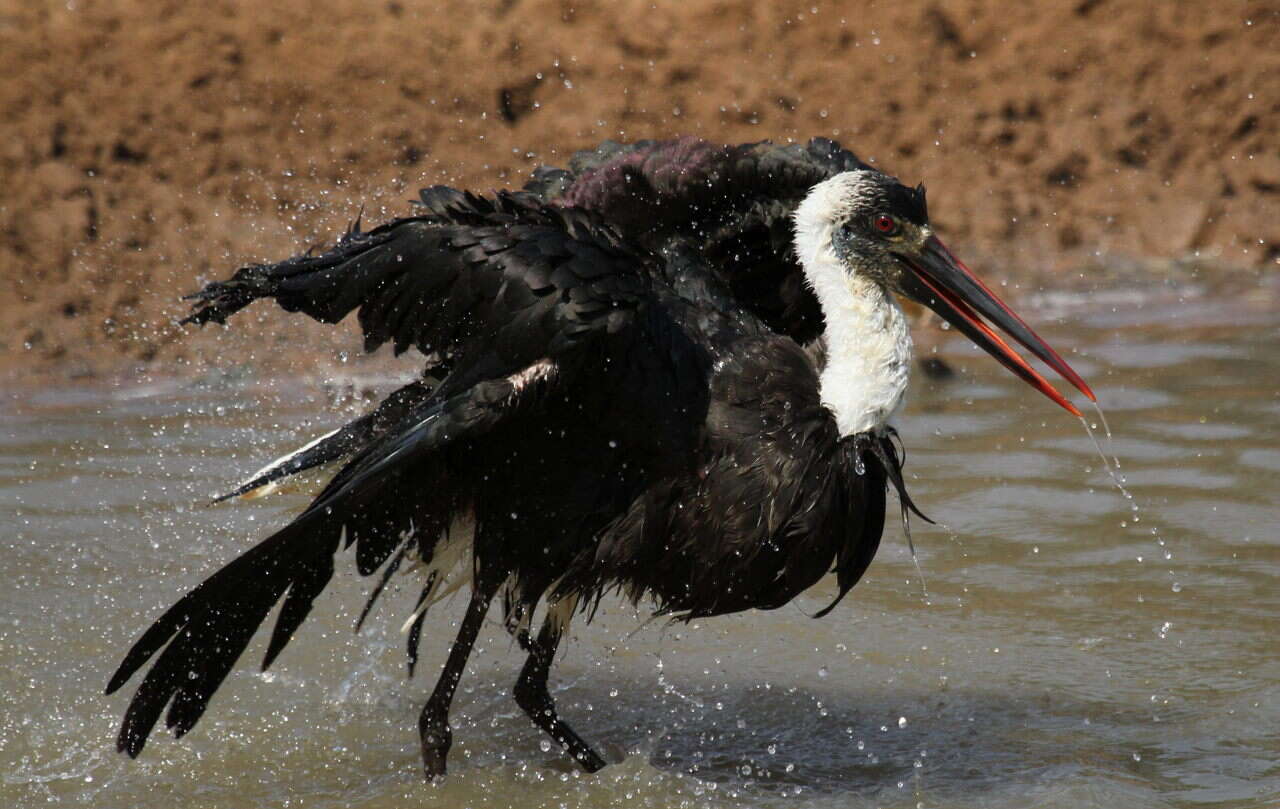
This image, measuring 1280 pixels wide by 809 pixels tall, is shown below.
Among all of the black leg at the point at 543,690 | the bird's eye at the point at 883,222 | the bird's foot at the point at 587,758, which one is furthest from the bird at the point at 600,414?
the bird's foot at the point at 587,758

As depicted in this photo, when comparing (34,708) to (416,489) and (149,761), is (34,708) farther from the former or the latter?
(416,489)

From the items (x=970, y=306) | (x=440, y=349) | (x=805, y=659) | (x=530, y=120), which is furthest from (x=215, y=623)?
(x=530, y=120)

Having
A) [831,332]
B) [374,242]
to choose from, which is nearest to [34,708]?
[374,242]

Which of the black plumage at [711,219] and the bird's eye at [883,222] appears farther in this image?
the black plumage at [711,219]

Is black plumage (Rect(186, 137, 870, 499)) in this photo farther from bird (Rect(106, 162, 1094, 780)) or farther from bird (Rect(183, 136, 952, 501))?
bird (Rect(106, 162, 1094, 780))

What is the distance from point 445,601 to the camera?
224 inches

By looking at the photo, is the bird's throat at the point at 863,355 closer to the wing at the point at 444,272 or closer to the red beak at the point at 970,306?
the red beak at the point at 970,306

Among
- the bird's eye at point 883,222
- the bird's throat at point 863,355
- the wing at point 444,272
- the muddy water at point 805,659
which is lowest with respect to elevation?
the muddy water at point 805,659

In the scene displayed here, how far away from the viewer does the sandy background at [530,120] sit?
323 inches

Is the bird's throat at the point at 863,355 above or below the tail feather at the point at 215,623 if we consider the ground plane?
above

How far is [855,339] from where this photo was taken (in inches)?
160

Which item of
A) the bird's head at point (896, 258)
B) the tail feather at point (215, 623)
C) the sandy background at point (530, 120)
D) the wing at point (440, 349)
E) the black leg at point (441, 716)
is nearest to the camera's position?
the wing at point (440, 349)

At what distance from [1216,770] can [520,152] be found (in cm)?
550

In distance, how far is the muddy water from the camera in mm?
4297
